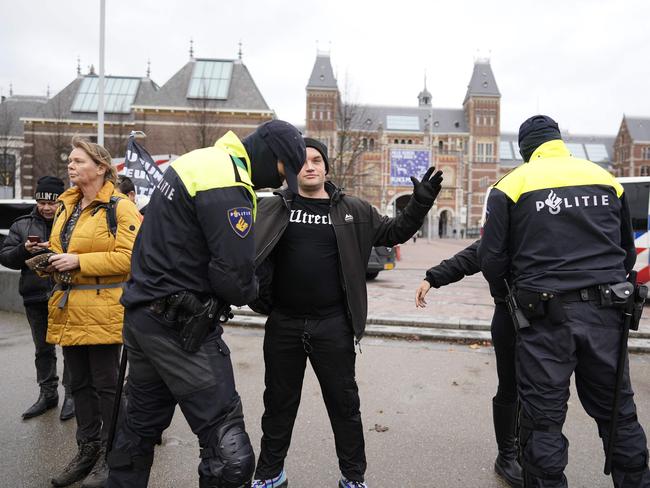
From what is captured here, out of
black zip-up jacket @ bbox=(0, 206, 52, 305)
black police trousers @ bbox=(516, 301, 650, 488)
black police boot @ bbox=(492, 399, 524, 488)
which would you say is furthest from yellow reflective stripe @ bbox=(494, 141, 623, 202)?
black zip-up jacket @ bbox=(0, 206, 52, 305)

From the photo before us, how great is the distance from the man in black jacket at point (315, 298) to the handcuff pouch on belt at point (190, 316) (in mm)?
652

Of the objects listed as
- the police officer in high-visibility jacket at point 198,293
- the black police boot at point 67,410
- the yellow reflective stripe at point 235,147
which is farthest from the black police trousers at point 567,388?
the black police boot at point 67,410

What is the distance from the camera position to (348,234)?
2.56 meters

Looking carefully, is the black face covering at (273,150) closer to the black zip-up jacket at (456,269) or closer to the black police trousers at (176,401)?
the black police trousers at (176,401)

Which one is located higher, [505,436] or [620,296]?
[620,296]

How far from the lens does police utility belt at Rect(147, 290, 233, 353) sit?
1.83 m

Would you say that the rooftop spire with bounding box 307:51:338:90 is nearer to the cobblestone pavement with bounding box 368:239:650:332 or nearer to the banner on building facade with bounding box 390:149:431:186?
the banner on building facade with bounding box 390:149:431:186

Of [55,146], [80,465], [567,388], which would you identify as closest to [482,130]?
[55,146]

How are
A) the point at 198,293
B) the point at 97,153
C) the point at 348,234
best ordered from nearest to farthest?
the point at 198,293 < the point at 348,234 < the point at 97,153

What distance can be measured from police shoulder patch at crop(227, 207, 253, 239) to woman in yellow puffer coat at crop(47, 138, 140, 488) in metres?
1.25

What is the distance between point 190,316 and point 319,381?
40.0 inches

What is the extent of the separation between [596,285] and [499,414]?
1.19 metres

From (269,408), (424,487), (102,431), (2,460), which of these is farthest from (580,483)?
(2,460)

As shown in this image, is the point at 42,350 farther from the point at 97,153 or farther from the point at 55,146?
the point at 55,146
